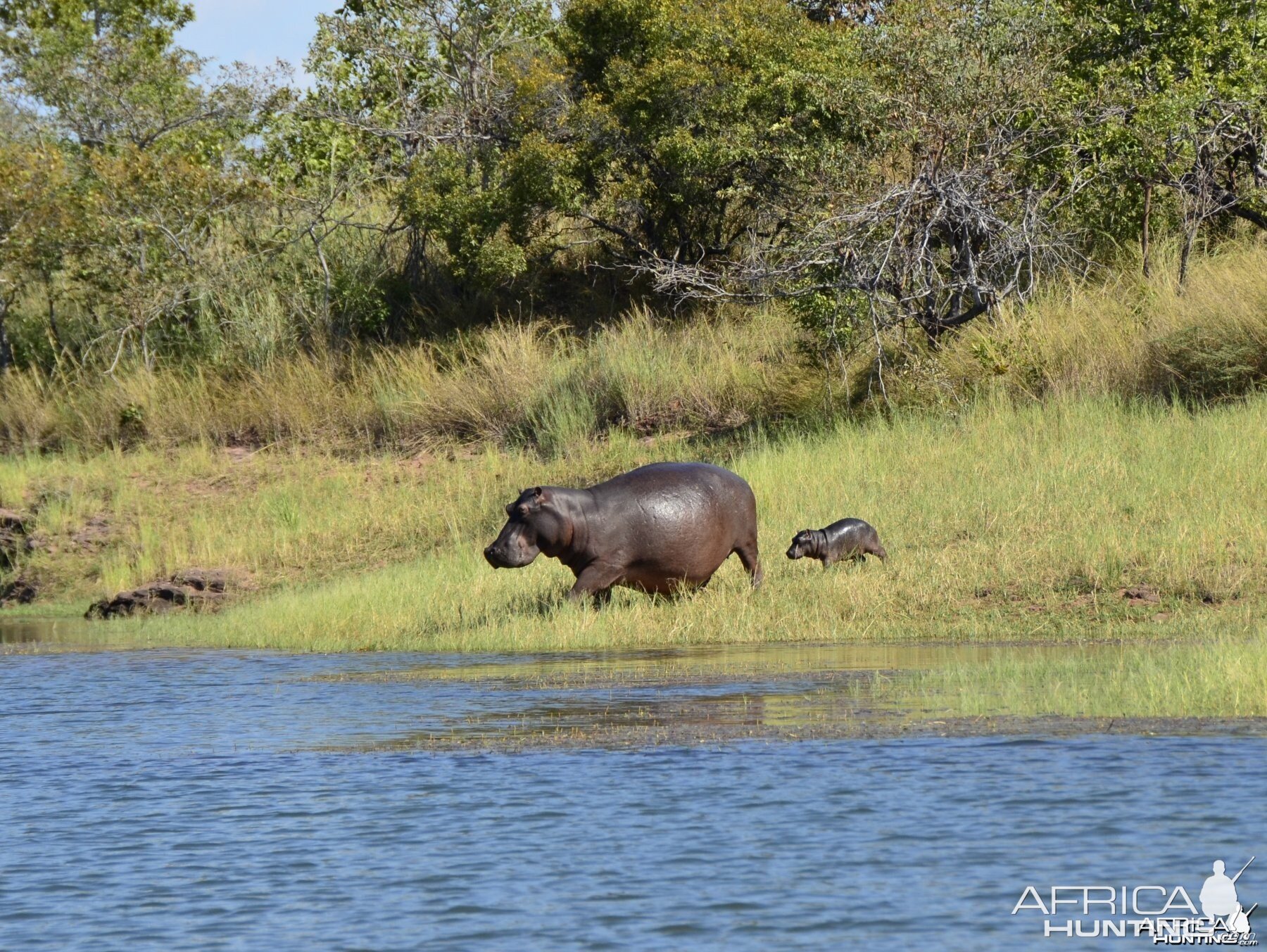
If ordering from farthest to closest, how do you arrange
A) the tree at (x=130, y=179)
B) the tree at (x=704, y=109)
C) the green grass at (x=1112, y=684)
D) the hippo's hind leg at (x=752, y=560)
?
the tree at (x=130, y=179), the tree at (x=704, y=109), the hippo's hind leg at (x=752, y=560), the green grass at (x=1112, y=684)

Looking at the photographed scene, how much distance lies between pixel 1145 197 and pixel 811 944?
16.0 metres

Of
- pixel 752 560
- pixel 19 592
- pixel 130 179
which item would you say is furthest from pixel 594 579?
pixel 130 179

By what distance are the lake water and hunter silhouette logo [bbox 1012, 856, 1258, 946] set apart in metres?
0.08

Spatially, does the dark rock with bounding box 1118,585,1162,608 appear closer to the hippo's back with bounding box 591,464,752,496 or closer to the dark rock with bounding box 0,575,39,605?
the hippo's back with bounding box 591,464,752,496

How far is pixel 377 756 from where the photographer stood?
865 cm

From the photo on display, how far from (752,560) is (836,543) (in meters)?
0.66

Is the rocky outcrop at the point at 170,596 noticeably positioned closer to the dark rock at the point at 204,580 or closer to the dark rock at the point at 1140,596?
the dark rock at the point at 204,580

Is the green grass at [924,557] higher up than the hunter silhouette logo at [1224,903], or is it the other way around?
the green grass at [924,557]

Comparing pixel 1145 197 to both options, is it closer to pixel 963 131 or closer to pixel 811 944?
pixel 963 131

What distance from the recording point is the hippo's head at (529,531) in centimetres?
1247

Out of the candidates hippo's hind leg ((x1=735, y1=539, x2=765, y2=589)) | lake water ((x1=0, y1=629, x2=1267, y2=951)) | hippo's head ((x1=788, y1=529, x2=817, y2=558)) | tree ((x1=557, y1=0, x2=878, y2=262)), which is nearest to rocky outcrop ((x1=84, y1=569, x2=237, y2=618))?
hippo's hind leg ((x1=735, y1=539, x2=765, y2=589))

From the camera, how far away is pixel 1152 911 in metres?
5.73

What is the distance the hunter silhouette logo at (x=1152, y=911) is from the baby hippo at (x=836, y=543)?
7.48 metres

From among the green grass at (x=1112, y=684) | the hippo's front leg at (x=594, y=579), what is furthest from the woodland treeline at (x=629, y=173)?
the green grass at (x=1112, y=684)
